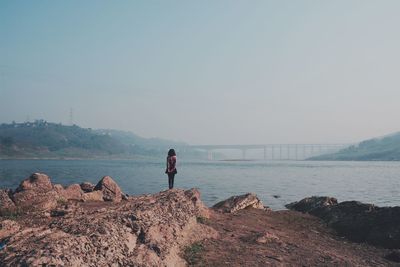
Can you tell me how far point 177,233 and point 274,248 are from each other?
11.1 feet

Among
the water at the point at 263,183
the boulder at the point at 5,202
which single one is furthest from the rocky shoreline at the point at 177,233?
the water at the point at 263,183

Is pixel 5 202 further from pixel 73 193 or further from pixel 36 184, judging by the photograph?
pixel 73 193

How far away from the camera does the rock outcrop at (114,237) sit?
733cm

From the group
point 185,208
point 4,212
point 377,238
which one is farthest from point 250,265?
point 4,212

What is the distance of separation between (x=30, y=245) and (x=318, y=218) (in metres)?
18.5

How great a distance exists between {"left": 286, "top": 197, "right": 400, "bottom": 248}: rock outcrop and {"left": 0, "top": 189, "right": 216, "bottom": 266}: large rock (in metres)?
8.71

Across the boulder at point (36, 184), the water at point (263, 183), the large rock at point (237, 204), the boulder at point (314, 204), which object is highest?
the boulder at point (36, 184)

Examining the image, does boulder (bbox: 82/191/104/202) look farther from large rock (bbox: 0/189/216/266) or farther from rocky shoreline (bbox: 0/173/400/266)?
large rock (bbox: 0/189/216/266)

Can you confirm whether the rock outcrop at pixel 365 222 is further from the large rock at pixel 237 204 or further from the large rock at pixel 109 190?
the large rock at pixel 109 190

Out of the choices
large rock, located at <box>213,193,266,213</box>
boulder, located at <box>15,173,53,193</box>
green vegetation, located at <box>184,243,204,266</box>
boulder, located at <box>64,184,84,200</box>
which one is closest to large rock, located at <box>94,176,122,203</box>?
boulder, located at <box>64,184,84,200</box>

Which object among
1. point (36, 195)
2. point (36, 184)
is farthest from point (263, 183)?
point (36, 195)

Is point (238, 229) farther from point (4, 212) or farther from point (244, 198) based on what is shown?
point (4, 212)

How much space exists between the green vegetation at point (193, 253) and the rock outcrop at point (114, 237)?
0.20 m

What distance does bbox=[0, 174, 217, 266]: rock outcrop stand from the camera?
733 cm
